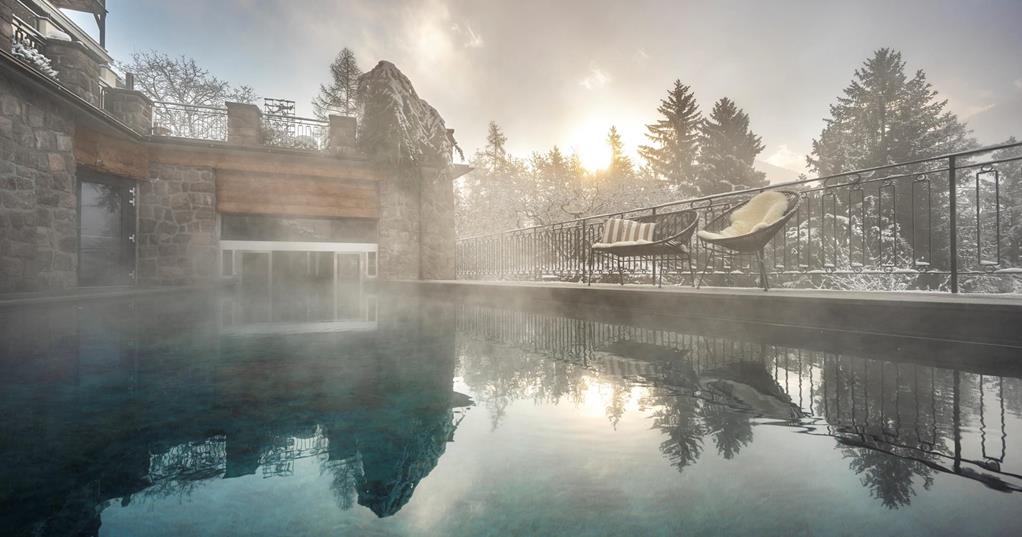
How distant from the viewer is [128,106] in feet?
26.5

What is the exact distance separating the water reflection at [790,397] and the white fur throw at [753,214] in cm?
217

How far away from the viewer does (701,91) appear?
84.7 ft

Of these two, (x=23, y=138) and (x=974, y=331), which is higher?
(x=23, y=138)

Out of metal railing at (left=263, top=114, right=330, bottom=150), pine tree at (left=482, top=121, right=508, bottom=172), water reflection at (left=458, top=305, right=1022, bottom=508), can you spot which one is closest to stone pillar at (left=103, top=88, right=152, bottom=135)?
metal railing at (left=263, top=114, right=330, bottom=150)

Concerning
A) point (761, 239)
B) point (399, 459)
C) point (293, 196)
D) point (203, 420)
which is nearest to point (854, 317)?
point (761, 239)

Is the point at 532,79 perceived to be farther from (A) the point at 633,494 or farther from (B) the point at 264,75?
(A) the point at 633,494

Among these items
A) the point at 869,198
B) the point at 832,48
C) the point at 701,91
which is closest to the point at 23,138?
the point at 869,198

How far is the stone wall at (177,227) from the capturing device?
839 centimetres

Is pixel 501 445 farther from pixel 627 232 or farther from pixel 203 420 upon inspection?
pixel 627 232

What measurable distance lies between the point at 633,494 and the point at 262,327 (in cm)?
321

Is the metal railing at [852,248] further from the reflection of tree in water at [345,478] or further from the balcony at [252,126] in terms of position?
the reflection of tree in water at [345,478]

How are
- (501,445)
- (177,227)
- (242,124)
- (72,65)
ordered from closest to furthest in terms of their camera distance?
(501,445) < (72,65) < (177,227) < (242,124)

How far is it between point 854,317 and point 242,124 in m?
10.7

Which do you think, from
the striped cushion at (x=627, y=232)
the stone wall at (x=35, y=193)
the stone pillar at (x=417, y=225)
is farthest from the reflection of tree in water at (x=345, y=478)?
the stone pillar at (x=417, y=225)
